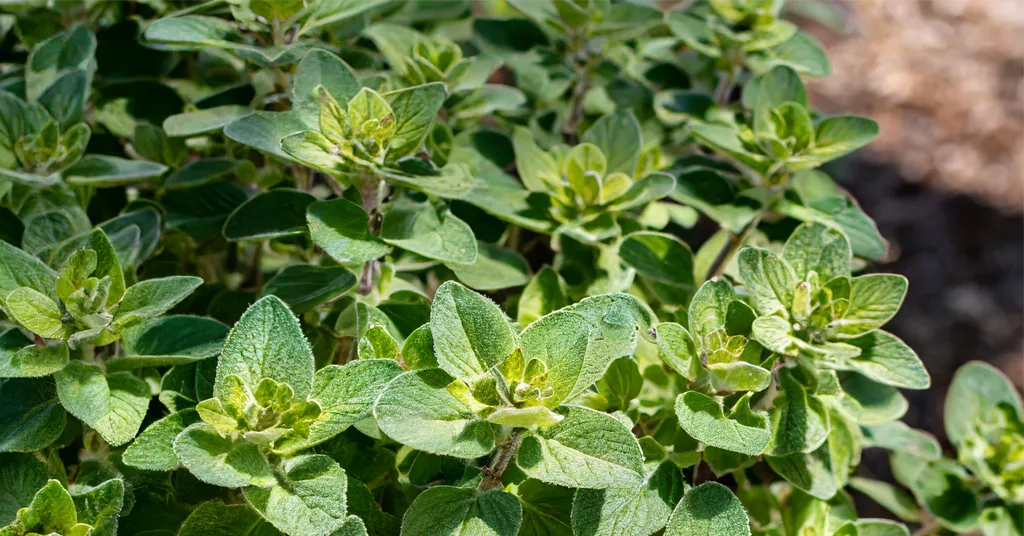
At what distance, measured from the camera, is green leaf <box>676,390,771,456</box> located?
0.93m

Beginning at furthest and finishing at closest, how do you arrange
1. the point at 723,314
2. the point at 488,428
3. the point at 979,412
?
the point at 979,412
the point at 723,314
the point at 488,428

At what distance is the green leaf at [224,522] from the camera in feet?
A: 3.21

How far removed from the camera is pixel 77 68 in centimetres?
134

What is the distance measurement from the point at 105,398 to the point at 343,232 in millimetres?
321

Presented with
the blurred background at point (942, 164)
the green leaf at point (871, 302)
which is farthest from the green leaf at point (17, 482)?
the blurred background at point (942, 164)

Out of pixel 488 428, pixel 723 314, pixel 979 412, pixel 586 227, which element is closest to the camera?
pixel 488 428

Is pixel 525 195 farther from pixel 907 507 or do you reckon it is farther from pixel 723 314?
pixel 907 507

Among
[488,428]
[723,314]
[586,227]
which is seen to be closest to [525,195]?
[586,227]

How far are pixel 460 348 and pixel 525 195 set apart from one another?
46cm

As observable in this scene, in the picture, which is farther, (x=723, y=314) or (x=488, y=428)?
(x=723, y=314)

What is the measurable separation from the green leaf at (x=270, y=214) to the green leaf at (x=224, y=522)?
356mm

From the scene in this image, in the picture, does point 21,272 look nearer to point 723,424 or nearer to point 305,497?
point 305,497

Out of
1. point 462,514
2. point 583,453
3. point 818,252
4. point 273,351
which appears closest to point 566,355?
point 583,453

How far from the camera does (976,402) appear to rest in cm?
152
